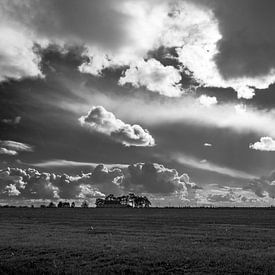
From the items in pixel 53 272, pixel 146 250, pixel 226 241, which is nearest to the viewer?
pixel 53 272

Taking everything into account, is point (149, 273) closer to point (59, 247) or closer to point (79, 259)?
point (79, 259)

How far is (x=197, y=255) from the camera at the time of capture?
79.9 ft

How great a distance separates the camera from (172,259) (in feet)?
75.4

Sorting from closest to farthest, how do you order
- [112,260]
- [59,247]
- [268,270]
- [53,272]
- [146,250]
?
1. [268,270]
2. [53,272]
3. [112,260]
4. [146,250]
5. [59,247]

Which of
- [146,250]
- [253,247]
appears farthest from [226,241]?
[146,250]

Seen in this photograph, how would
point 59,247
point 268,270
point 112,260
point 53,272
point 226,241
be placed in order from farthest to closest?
point 226,241 → point 59,247 → point 112,260 → point 53,272 → point 268,270

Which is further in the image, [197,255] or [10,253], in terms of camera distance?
[10,253]

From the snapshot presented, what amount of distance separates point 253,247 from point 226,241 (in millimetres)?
4723

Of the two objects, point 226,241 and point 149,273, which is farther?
point 226,241

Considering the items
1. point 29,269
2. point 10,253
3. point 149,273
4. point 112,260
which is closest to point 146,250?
point 112,260

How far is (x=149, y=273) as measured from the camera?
21.0m

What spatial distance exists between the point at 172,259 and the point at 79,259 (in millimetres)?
5827

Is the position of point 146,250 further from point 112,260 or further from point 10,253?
point 10,253

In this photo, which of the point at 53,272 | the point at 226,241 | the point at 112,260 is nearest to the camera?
the point at 53,272
